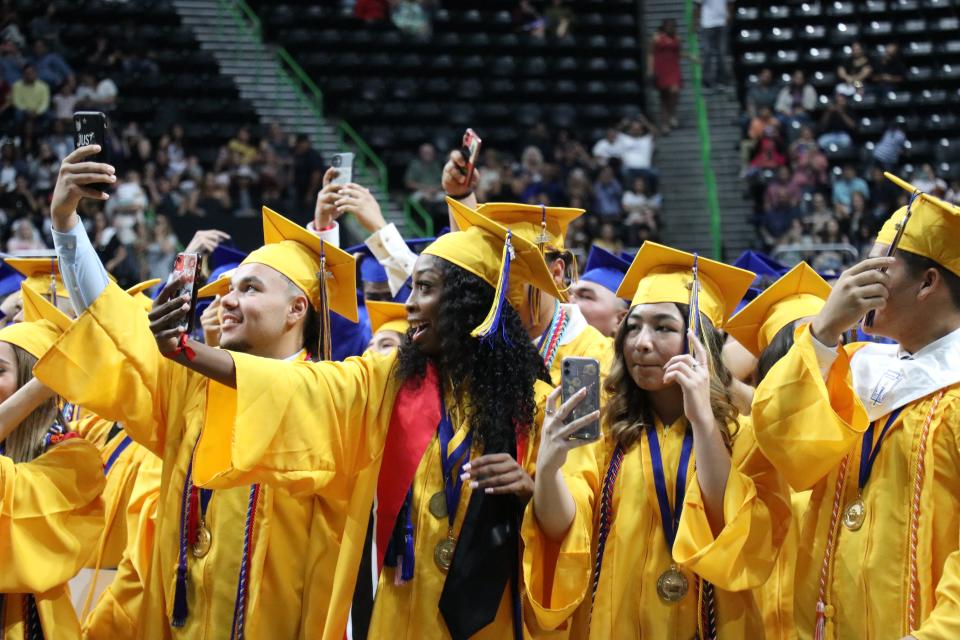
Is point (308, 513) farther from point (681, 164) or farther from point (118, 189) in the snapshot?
point (681, 164)

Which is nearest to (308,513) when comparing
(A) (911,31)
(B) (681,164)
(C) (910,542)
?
(C) (910,542)

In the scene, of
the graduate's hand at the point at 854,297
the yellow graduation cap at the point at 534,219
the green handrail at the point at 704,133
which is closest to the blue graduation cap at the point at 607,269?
the yellow graduation cap at the point at 534,219

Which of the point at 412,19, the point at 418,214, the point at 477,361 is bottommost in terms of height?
the point at 418,214

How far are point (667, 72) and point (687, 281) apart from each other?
11831 millimetres

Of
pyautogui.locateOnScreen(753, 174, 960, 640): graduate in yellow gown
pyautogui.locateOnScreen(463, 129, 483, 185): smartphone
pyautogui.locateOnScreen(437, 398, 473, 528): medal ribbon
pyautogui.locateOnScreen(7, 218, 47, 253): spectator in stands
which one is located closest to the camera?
pyautogui.locateOnScreen(753, 174, 960, 640): graduate in yellow gown

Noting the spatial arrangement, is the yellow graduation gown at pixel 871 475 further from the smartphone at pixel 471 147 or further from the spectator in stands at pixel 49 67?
the spectator in stands at pixel 49 67

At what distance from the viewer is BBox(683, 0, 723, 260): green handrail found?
1316 centimetres

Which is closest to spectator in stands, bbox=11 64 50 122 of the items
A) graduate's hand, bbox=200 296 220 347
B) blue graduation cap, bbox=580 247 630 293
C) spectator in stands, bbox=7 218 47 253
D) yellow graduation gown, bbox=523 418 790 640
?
spectator in stands, bbox=7 218 47 253

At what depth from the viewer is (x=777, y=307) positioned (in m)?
4.03

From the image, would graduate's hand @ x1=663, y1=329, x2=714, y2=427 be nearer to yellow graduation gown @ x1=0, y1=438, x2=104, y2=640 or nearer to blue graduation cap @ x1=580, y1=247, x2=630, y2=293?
yellow graduation gown @ x1=0, y1=438, x2=104, y2=640

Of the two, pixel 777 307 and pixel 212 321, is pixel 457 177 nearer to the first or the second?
pixel 212 321

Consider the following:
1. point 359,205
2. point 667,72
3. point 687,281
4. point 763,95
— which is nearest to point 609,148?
point 667,72

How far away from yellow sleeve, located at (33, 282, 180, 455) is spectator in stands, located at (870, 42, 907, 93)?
1333cm

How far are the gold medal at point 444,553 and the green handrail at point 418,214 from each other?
30.8 feet
